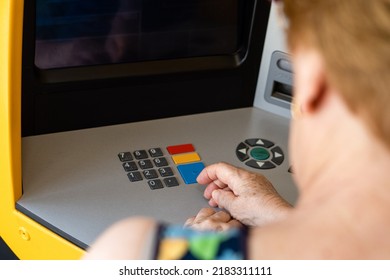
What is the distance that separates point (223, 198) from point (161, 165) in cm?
17

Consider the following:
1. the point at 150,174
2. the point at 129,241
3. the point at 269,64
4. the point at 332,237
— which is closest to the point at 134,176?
the point at 150,174

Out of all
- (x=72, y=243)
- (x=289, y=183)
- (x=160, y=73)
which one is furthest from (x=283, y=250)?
(x=160, y=73)

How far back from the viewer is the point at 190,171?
1.66 metres

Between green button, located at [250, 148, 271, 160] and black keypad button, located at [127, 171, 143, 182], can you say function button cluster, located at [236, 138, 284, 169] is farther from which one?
black keypad button, located at [127, 171, 143, 182]

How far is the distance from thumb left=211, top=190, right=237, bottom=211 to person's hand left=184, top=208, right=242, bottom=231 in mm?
22

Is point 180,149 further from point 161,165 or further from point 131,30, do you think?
point 131,30

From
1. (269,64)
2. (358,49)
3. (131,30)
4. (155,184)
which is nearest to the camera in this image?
(358,49)

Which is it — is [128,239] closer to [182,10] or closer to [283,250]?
[283,250]

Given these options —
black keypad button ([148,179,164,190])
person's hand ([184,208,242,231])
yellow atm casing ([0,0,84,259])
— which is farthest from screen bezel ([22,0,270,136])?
person's hand ([184,208,242,231])

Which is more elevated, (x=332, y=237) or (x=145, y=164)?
(x=332, y=237)

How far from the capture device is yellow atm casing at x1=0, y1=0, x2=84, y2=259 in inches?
54.8

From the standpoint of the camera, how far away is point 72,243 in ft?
4.82

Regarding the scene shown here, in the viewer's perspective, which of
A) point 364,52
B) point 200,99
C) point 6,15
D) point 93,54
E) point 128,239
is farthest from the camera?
point 200,99

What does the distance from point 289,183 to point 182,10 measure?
1.49 feet
